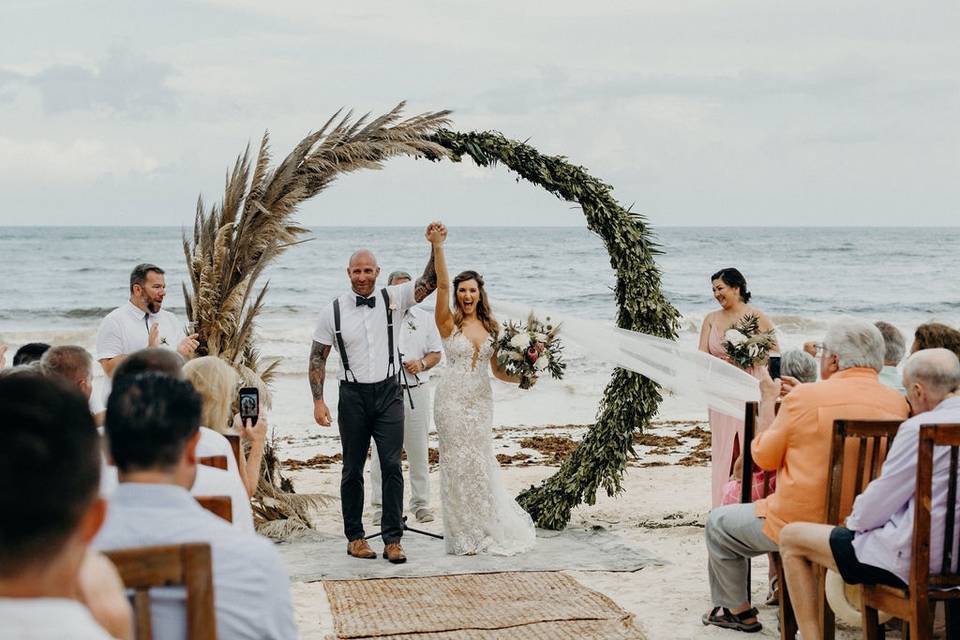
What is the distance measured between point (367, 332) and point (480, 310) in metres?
0.84

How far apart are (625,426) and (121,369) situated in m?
5.54

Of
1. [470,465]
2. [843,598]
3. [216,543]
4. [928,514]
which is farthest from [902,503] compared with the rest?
[470,465]

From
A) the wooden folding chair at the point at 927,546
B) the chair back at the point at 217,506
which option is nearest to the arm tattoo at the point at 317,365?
the wooden folding chair at the point at 927,546

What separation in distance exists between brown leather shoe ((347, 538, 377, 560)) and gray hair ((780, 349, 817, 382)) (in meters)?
3.08

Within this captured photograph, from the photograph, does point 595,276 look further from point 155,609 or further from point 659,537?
point 155,609

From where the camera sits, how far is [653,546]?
757 cm

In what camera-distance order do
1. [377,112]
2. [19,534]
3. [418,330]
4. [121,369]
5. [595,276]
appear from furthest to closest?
[595,276] < [418,330] < [377,112] < [121,369] < [19,534]

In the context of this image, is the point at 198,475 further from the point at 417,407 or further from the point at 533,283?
the point at 533,283

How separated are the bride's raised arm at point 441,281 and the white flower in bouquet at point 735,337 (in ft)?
6.49

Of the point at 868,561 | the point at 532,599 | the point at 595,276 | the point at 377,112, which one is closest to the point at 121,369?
the point at 868,561

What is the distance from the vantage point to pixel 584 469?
26.7 feet

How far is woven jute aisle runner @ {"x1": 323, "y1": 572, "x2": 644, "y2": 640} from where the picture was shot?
18.2 feet

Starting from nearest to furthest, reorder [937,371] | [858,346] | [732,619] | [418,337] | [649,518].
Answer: [937,371], [858,346], [732,619], [649,518], [418,337]

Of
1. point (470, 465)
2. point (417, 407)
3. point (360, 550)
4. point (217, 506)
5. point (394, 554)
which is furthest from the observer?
point (417, 407)
